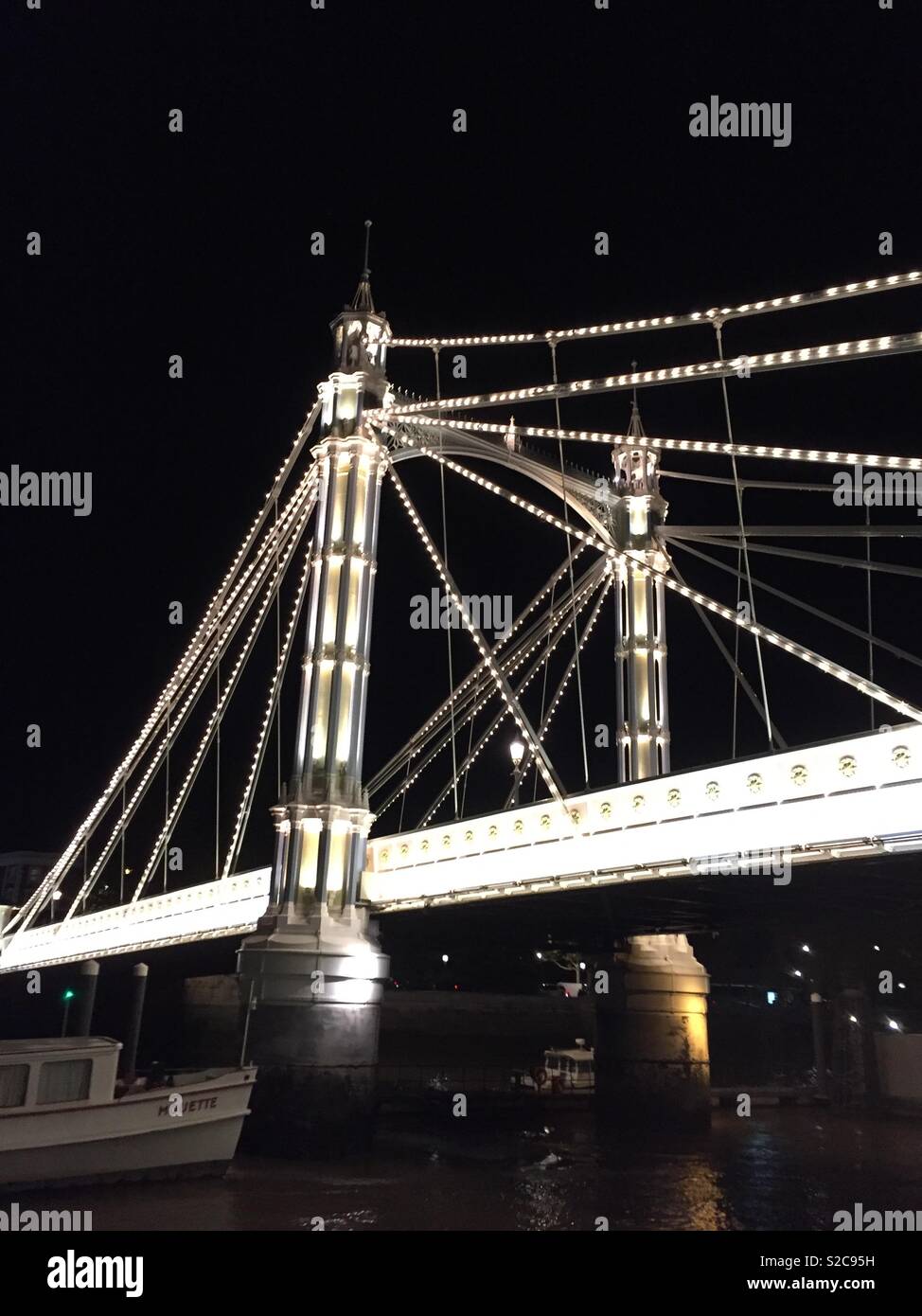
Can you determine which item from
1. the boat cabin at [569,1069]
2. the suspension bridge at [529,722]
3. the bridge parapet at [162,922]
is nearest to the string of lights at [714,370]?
the suspension bridge at [529,722]

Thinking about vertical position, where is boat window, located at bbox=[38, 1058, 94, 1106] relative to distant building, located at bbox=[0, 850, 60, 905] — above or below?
below

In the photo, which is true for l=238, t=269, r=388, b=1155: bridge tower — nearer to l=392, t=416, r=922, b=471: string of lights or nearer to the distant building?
l=392, t=416, r=922, b=471: string of lights

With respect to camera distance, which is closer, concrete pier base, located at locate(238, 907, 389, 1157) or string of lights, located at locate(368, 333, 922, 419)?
string of lights, located at locate(368, 333, 922, 419)

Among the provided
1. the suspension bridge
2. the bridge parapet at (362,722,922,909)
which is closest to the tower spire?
the suspension bridge

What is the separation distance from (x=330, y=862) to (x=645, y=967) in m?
10.00

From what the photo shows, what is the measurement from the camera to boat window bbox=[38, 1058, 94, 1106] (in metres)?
19.7

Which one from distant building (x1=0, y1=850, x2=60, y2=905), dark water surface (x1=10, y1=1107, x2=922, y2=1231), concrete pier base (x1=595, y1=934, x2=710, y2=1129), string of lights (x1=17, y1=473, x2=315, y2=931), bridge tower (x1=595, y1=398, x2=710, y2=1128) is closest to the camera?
dark water surface (x1=10, y1=1107, x2=922, y2=1231)

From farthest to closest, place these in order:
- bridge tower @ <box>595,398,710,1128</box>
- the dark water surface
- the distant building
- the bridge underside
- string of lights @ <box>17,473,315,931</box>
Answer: the distant building
string of lights @ <box>17,473,315,931</box>
bridge tower @ <box>595,398,710,1128</box>
the dark water surface
the bridge underside

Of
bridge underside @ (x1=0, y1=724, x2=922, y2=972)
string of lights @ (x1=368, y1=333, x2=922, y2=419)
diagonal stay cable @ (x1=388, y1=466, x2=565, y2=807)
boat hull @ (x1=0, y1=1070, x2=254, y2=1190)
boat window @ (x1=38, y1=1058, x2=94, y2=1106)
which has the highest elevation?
string of lights @ (x1=368, y1=333, x2=922, y2=419)

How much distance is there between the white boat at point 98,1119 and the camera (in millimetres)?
19188

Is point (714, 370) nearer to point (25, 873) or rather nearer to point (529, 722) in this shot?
point (529, 722)

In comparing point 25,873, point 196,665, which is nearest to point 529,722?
point 196,665
